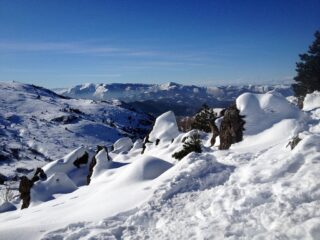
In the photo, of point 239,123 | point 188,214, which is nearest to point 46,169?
point 239,123

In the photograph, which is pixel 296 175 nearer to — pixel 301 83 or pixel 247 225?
pixel 247 225

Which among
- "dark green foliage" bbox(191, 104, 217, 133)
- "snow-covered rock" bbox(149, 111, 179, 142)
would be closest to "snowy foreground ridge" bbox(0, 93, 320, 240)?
"dark green foliage" bbox(191, 104, 217, 133)

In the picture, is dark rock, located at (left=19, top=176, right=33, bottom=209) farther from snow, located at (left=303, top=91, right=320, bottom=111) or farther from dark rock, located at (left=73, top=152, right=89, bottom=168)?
snow, located at (left=303, top=91, right=320, bottom=111)

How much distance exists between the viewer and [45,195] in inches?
1079

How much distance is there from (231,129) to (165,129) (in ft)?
59.1

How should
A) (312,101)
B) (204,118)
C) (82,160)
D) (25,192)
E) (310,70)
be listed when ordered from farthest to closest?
(310,70) → (82,160) → (204,118) → (312,101) → (25,192)

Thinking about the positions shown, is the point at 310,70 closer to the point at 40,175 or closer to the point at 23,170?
the point at 40,175

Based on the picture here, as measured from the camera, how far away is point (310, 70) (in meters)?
56.7

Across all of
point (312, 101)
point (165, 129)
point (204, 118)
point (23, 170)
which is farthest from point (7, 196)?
point (23, 170)

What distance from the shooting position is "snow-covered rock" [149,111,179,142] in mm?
41138

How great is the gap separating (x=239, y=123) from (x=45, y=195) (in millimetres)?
16248

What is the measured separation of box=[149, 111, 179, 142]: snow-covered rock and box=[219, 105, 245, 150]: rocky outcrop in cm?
1435

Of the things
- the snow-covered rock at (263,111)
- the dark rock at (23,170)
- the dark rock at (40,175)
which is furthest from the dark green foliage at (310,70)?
the dark rock at (23,170)

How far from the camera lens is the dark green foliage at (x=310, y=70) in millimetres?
55250
